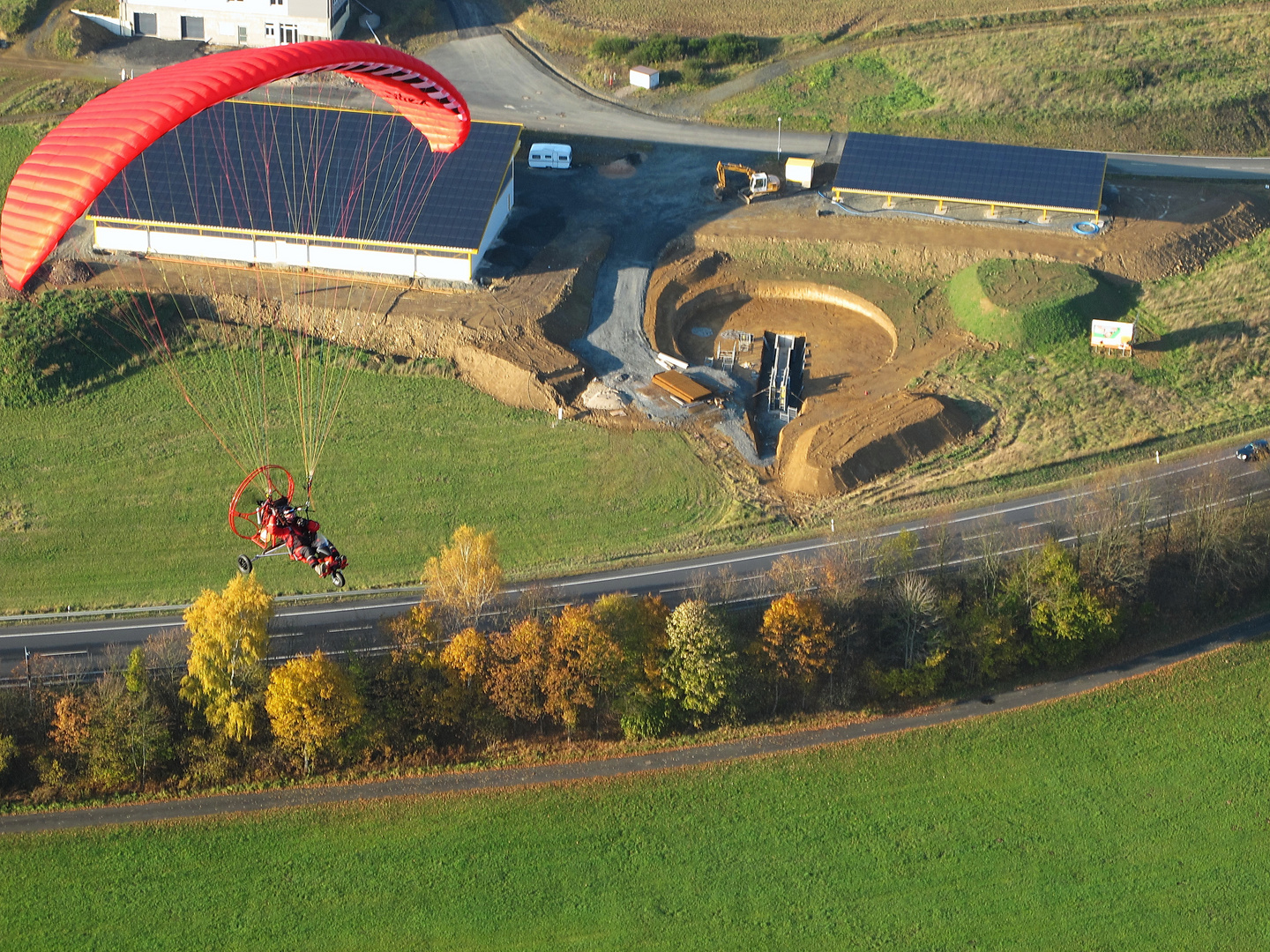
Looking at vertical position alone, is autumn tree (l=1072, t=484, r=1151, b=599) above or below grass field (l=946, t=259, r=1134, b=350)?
below

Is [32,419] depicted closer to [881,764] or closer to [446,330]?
[446,330]

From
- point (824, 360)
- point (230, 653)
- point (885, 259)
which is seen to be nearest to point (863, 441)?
point (824, 360)

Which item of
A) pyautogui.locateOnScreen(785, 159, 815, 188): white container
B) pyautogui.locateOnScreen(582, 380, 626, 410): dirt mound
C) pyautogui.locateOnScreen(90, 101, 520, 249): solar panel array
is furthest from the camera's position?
pyautogui.locateOnScreen(785, 159, 815, 188): white container

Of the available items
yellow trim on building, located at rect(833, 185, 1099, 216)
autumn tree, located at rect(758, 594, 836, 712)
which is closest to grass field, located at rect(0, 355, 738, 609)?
autumn tree, located at rect(758, 594, 836, 712)

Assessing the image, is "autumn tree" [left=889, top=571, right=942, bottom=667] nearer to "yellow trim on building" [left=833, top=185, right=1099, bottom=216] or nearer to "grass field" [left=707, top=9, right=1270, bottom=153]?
"yellow trim on building" [left=833, top=185, right=1099, bottom=216]

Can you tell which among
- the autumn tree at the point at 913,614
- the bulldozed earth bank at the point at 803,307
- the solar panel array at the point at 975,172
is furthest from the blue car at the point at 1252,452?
the autumn tree at the point at 913,614

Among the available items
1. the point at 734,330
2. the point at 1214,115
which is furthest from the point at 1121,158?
the point at 734,330

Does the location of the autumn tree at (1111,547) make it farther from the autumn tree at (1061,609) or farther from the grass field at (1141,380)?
the grass field at (1141,380)
